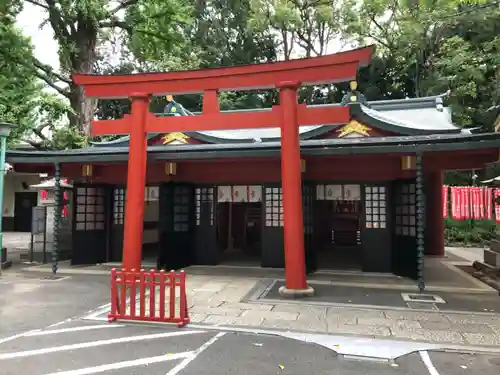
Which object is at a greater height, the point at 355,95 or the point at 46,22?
the point at 46,22

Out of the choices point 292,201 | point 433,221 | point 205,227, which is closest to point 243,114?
point 292,201

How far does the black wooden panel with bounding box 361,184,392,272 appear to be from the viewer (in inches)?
458

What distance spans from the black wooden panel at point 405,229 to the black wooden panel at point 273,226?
10.7 feet

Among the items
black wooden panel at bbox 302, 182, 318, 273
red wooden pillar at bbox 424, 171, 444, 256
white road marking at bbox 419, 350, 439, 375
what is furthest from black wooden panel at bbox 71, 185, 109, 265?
red wooden pillar at bbox 424, 171, 444, 256

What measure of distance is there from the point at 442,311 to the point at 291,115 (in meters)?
4.89

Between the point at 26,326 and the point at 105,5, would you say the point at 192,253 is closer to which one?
the point at 26,326

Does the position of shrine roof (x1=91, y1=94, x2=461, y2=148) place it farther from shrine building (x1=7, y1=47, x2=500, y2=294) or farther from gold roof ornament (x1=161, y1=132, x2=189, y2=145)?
gold roof ornament (x1=161, y1=132, x2=189, y2=145)

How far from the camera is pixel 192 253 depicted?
42.9 ft

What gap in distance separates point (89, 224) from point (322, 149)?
26.5ft

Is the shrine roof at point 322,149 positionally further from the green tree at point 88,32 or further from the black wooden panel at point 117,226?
the green tree at point 88,32

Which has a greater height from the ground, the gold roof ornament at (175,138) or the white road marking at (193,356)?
the gold roof ornament at (175,138)

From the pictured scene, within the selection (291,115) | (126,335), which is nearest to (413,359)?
Answer: (126,335)

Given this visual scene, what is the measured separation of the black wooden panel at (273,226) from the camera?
12.3 meters

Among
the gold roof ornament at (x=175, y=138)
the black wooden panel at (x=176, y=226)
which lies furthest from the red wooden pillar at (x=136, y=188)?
the gold roof ornament at (x=175, y=138)
